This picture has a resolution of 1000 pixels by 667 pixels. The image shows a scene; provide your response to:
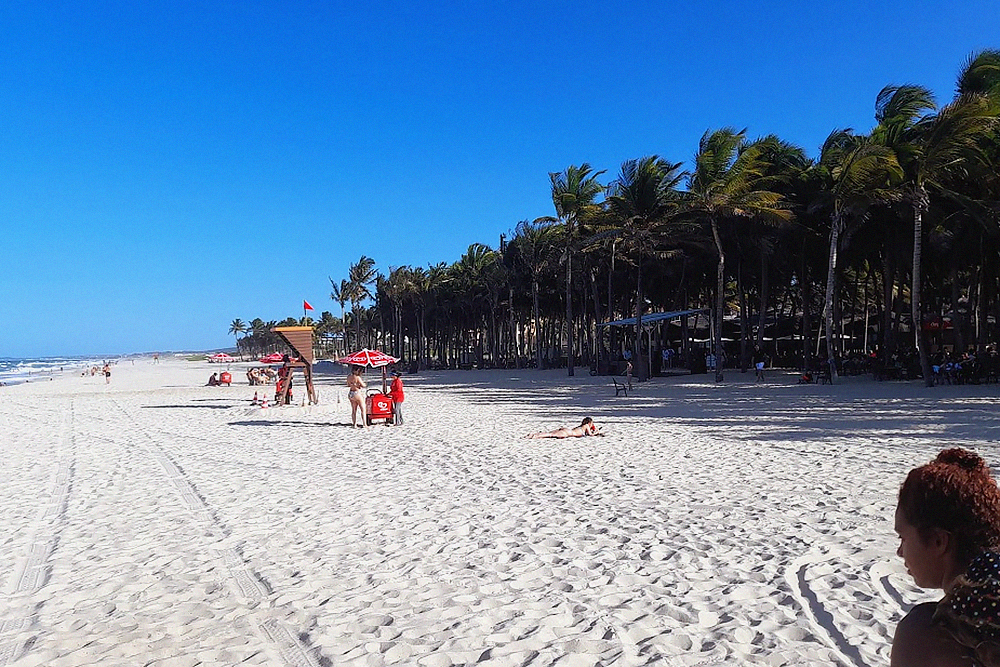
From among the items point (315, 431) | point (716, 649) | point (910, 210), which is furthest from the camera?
point (910, 210)

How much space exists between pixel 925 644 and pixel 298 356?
23.2 meters

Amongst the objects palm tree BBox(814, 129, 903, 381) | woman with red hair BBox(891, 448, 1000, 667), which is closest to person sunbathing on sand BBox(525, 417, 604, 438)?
woman with red hair BBox(891, 448, 1000, 667)

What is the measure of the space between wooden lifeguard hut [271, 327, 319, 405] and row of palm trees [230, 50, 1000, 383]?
13563 millimetres

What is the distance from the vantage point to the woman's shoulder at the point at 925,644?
1.57 meters

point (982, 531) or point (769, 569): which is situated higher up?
point (982, 531)

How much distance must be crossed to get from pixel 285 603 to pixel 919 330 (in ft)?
70.9

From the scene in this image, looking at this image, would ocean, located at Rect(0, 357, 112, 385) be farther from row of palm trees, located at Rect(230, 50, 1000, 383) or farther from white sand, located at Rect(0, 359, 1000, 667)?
white sand, located at Rect(0, 359, 1000, 667)

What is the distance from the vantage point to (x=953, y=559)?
167 centimetres

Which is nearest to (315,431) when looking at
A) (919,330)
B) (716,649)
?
(716,649)

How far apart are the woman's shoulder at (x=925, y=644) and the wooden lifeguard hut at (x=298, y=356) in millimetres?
21972

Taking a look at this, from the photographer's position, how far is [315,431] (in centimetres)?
1525

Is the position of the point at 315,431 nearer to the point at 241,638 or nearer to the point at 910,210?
the point at 241,638

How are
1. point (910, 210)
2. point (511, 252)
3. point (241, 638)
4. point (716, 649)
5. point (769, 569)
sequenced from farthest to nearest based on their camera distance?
point (511, 252)
point (910, 210)
point (769, 569)
point (241, 638)
point (716, 649)

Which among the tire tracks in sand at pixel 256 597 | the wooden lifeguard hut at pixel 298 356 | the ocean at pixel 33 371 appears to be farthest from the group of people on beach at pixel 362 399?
the ocean at pixel 33 371
